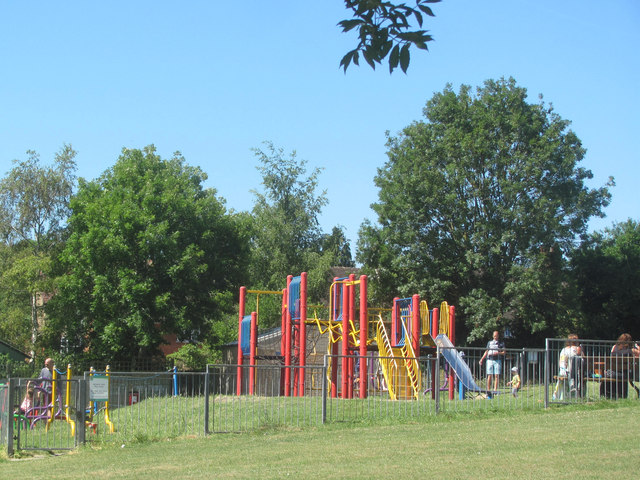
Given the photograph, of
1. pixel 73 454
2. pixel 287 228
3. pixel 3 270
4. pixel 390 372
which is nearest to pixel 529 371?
pixel 390 372

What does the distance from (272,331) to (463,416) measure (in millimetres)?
27392

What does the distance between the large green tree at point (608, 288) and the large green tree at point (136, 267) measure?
18.9 m

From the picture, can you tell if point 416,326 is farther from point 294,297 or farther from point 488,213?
point 488,213

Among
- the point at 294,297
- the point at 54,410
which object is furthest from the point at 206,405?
the point at 294,297

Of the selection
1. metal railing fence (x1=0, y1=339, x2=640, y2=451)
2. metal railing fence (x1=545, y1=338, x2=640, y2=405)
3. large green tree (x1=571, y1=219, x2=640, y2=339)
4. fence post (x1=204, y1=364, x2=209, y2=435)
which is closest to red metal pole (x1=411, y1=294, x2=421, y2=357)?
metal railing fence (x1=0, y1=339, x2=640, y2=451)

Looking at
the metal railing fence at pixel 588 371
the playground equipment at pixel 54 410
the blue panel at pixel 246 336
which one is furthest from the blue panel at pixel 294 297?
the metal railing fence at pixel 588 371

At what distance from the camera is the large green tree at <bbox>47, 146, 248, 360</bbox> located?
122 feet

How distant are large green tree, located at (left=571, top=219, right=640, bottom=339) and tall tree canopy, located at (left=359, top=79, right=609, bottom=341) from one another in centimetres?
351

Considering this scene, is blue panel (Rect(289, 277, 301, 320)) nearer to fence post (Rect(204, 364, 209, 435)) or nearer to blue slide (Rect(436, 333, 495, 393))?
blue slide (Rect(436, 333, 495, 393))

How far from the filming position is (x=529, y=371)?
16922 mm

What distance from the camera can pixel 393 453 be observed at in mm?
11258

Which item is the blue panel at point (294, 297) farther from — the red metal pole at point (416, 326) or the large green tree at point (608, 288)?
the large green tree at point (608, 288)

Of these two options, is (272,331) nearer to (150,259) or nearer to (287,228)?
(150,259)

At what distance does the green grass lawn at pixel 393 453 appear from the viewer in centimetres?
983
